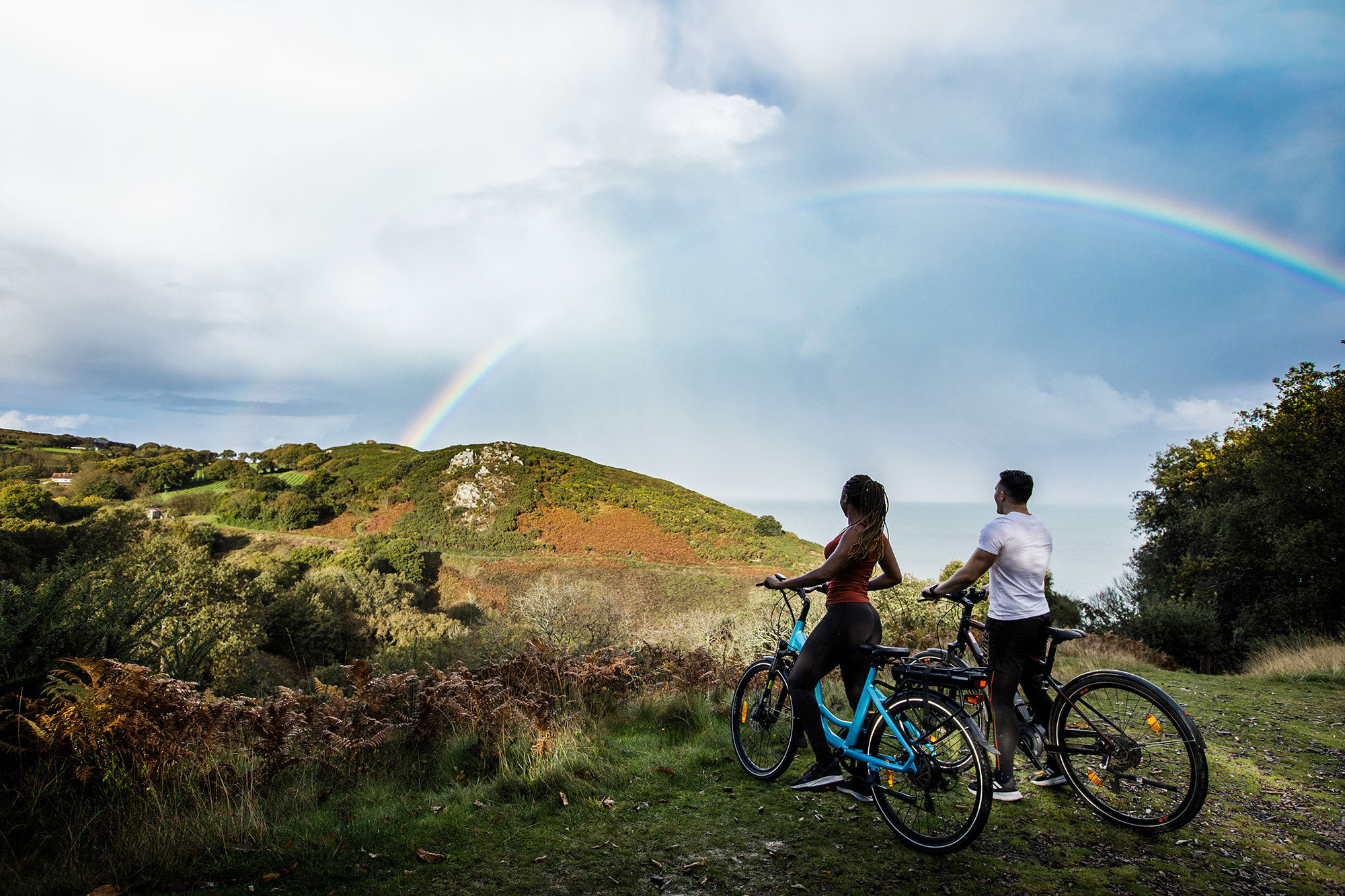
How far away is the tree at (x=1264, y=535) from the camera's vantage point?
55.8 feet

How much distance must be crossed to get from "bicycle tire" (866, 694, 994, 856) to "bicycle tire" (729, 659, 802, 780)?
1.18 meters

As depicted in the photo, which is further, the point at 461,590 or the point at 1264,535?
the point at 461,590

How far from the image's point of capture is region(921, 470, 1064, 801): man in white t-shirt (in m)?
4.07

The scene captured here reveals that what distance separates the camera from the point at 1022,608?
4066 mm

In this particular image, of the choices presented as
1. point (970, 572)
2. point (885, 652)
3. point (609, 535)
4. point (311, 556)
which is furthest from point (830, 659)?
point (609, 535)

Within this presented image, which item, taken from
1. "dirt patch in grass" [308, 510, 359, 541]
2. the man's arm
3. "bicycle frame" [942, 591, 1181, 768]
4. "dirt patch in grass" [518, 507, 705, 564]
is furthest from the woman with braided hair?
"dirt patch in grass" [308, 510, 359, 541]

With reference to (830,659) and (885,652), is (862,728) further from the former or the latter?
(885,652)

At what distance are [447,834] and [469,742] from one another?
213cm

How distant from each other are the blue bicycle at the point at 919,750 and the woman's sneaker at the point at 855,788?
0.05 metres

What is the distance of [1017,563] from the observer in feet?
13.4

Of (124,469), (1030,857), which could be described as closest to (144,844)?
(1030,857)

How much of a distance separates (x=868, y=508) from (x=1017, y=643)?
130cm

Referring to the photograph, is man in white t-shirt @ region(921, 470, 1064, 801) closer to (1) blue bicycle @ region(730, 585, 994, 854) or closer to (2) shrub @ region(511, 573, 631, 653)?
(1) blue bicycle @ region(730, 585, 994, 854)

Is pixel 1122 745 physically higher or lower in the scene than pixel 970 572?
lower
